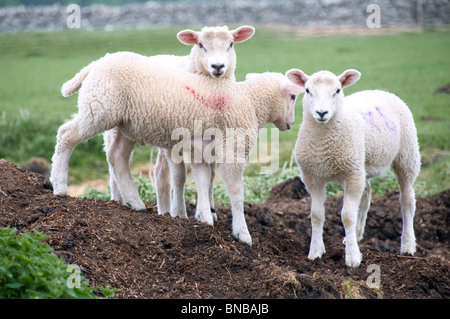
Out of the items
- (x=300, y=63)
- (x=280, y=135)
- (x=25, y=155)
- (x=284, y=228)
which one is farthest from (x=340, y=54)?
(x=284, y=228)

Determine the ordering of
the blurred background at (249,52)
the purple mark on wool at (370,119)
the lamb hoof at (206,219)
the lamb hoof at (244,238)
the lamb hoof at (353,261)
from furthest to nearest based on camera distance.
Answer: the blurred background at (249,52) → the purple mark on wool at (370,119) → the lamb hoof at (206,219) → the lamb hoof at (244,238) → the lamb hoof at (353,261)

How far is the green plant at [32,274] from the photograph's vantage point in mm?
4922

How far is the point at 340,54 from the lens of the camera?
26406 millimetres

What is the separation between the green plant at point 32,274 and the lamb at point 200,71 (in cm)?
247

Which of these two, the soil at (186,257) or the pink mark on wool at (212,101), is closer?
the soil at (186,257)

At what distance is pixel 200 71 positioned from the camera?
Result: 772 cm

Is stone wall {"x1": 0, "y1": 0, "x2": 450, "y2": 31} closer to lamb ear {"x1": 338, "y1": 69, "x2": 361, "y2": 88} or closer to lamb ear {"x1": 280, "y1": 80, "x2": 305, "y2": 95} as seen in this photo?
lamb ear {"x1": 280, "y1": 80, "x2": 305, "y2": 95}

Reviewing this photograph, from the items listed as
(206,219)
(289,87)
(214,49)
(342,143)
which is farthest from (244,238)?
(214,49)

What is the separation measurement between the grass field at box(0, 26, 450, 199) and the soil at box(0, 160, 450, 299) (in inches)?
188

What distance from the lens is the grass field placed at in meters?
14.0

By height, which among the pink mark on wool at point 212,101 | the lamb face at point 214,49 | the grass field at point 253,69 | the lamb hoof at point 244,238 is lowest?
the grass field at point 253,69

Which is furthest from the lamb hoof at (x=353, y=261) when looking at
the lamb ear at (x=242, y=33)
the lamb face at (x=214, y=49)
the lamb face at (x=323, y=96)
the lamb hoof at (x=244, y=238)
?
the lamb ear at (x=242, y=33)

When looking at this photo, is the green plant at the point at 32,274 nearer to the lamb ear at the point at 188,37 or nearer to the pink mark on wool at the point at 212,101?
the pink mark on wool at the point at 212,101
